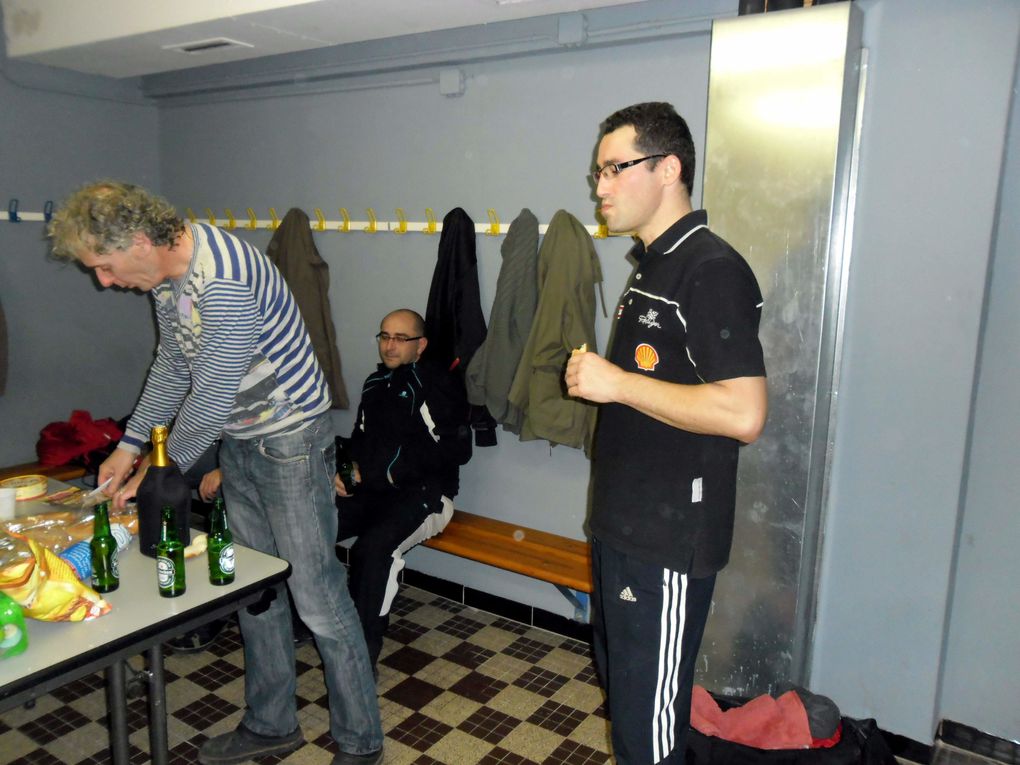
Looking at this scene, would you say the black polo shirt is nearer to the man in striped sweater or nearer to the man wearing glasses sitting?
the man in striped sweater

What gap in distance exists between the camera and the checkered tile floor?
2.44 metres

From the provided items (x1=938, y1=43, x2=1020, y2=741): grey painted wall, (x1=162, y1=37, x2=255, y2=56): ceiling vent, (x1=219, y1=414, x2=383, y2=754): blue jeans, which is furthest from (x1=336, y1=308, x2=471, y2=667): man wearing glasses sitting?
(x1=938, y1=43, x2=1020, y2=741): grey painted wall

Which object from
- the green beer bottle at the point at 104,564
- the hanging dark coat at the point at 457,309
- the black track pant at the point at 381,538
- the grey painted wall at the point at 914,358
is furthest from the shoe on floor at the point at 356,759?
the grey painted wall at the point at 914,358

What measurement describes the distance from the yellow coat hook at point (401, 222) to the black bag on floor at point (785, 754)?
232 cm

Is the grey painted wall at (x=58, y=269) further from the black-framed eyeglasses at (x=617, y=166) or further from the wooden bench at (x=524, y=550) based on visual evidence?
the black-framed eyeglasses at (x=617, y=166)

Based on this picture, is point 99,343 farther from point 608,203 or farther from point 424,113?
point 608,203

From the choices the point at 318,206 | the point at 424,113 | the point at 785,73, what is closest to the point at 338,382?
the point at 318,206

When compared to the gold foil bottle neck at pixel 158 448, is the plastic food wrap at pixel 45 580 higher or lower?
lower

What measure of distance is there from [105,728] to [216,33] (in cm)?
261

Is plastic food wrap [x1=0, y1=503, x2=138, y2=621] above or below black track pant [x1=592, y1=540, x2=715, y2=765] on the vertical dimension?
above

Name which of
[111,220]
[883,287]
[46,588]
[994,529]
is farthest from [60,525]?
[994,529]

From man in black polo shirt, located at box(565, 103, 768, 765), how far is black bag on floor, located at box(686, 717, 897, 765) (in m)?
0.52

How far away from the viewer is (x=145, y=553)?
1834 mm

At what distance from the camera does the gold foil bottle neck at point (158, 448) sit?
173 cm
